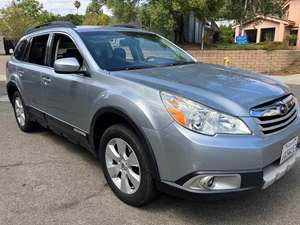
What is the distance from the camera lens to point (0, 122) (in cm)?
652

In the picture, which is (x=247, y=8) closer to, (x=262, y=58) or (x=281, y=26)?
(x=262, y=58)

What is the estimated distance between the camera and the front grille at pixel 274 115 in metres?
2.75

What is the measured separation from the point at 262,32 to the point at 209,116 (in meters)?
37.2

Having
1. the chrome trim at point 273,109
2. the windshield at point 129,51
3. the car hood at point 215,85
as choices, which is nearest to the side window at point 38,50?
the windshield at point 129,51

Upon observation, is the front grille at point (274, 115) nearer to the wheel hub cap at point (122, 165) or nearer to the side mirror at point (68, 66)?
the wheel hub cap at point (122, 165)

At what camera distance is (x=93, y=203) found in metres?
3.33

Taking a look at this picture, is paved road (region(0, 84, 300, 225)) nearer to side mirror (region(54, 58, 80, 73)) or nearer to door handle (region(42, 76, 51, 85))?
door handle (region(42, 76, 51, 85))

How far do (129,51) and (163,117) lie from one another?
5.18 ft

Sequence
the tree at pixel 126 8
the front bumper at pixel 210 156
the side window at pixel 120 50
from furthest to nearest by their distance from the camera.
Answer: the tree at pixel 126 8 < the side window at pixel 120 50 < the front bumper at pixel 210 156

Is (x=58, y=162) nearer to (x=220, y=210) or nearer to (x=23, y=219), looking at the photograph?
(x=23, y=219)

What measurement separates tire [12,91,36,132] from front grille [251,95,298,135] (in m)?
3.82

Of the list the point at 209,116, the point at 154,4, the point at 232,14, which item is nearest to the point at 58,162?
the point at 209,116

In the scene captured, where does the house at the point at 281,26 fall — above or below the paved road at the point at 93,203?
above

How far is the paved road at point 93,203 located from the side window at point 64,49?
4.40 feet
